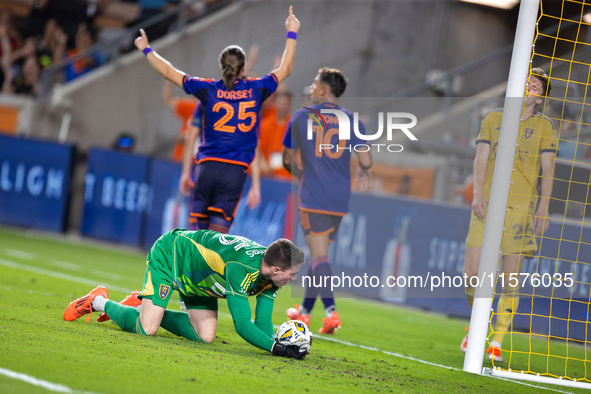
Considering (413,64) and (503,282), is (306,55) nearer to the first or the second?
(413,64)

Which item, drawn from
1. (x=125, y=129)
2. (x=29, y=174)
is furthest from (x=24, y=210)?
(x=125, y=129)

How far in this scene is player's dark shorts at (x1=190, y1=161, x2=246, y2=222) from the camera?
20.3 ft

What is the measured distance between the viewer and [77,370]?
11.6 ft

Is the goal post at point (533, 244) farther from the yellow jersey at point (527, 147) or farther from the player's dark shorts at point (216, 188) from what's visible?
the player's dark shorts at point (216, 188)

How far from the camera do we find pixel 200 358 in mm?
4273

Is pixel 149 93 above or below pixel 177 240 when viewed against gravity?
above

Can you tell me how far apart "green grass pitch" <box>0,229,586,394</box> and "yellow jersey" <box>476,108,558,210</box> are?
4.89 feet

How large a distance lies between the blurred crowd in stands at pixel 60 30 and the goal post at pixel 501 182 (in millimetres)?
11919

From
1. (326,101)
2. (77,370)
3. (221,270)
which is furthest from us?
(326,101)

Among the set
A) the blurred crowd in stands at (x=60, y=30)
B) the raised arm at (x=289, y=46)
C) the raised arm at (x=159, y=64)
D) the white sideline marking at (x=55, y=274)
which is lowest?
the white sideline marking at (x=55, y=274)

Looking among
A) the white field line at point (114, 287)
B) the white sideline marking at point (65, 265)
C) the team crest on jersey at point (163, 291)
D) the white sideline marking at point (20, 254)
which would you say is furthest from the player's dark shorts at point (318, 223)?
the white sideline marking at point (20, 254)

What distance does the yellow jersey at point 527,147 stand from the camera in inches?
225

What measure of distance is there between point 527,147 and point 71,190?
965 centimetres

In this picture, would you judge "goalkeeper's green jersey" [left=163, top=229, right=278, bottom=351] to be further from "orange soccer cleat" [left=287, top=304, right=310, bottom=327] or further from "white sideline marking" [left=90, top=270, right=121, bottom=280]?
"white sideline marking" [left=90, top=270, right=121, bottom=280]
